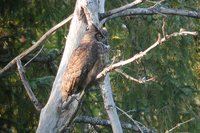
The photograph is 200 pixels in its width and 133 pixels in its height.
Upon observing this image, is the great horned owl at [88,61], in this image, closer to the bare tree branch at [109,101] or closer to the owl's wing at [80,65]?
the owl's wing at [80,65]

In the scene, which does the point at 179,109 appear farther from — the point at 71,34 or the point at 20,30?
the point at 71,34

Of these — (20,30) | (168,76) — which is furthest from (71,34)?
(168,76)

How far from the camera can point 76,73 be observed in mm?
2816

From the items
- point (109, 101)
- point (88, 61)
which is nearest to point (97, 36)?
point (88, 61)

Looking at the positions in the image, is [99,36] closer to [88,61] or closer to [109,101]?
[88,61]

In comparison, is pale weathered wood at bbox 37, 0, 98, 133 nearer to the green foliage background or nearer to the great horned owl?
the great horned owl

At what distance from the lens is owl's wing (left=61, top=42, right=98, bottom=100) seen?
9.04 ft

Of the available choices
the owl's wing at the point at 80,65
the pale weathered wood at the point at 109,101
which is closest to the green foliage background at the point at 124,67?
the pale weathered wood at the point at 109,101

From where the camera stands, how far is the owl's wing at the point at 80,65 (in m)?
2.75

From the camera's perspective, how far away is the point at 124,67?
512 centimetres

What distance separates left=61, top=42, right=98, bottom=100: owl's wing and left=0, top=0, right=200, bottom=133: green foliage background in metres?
1.87

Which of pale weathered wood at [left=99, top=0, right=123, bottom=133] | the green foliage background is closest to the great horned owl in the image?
pale weathered wood at [left=99, top=0, right=123, bottom=133]

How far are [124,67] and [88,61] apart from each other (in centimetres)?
238

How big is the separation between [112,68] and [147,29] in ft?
9.49
